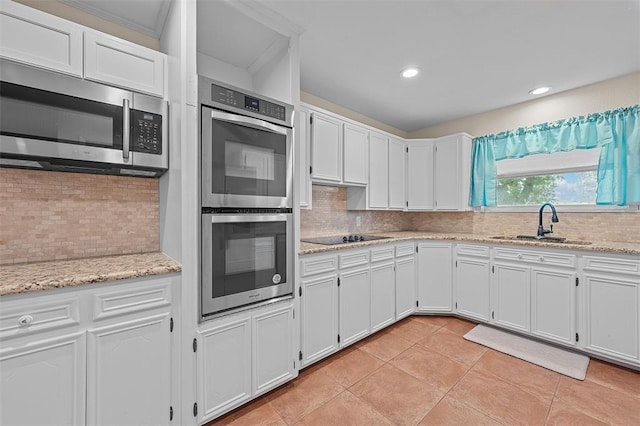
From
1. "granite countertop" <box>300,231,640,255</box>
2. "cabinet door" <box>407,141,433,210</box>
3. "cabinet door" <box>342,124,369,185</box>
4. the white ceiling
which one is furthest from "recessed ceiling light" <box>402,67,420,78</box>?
"granite countertop" <box>300,231,640,255</box>

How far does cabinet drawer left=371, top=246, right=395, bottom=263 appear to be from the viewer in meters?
2.72

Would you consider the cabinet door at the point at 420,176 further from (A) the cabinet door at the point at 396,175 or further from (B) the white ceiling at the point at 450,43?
(B) the white ceiling at the point at 450,43

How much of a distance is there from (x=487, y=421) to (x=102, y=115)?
285 cm

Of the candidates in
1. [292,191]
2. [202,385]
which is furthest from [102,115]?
[202,385]

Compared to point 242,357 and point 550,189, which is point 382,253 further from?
point 550,189

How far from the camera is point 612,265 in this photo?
2.23 meters

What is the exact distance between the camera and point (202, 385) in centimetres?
155

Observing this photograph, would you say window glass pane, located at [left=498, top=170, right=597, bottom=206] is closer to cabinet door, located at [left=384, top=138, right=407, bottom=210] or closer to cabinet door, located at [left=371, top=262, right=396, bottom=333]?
cabinet door, located at [left=384, top=138, right=407, bottom=210]

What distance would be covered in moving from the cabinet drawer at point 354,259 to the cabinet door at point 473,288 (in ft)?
4.24

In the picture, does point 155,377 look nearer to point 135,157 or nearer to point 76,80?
point 135,157

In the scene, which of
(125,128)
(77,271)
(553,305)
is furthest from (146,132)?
(553,305)

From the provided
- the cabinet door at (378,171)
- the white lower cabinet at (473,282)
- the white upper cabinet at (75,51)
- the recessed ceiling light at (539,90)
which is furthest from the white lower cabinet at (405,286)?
the white upper cabinet at (75,51)

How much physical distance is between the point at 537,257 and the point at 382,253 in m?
1.43

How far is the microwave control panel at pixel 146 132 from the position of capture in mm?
1602
